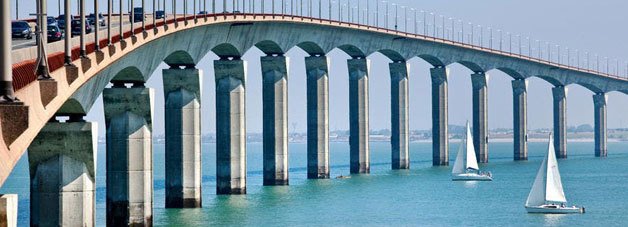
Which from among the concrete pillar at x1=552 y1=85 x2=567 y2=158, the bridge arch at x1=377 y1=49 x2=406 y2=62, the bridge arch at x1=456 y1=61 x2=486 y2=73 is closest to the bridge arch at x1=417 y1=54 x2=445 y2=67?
the bridge arch at x1=377 y1=49 x2=406 y2=62

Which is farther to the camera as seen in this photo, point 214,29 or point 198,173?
point 214,29

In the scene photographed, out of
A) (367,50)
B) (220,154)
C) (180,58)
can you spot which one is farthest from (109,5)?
(367,50)

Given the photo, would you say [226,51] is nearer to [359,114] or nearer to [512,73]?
[359,114]

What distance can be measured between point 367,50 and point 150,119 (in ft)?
195

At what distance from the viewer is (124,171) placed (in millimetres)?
65438

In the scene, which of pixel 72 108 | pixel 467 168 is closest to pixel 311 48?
pixel 467 168

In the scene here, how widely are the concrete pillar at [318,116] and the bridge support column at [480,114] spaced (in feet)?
151

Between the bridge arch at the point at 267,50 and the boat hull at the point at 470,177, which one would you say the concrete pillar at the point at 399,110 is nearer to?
the bridge arch at the point at 267,50

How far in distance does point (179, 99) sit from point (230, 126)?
1144 cm

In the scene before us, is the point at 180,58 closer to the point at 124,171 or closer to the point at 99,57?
the point at 124,171

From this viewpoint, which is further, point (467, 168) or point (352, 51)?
point (467, 168)

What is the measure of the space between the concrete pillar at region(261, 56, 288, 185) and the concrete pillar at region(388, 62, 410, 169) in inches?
1261

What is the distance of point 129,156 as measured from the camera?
65562 mm

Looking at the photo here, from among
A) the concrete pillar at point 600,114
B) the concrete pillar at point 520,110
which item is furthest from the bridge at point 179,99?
the concrete pillar at point 600,114
